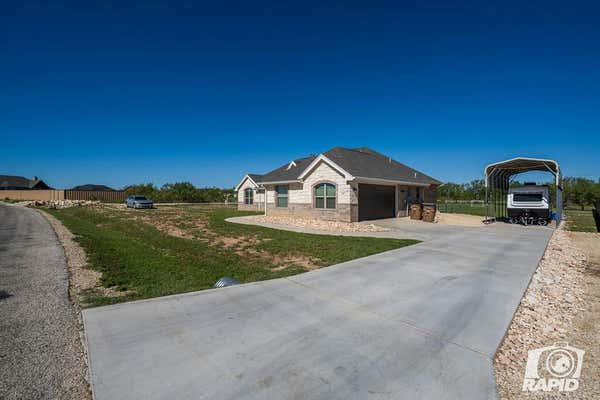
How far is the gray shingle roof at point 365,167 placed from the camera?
18469mm

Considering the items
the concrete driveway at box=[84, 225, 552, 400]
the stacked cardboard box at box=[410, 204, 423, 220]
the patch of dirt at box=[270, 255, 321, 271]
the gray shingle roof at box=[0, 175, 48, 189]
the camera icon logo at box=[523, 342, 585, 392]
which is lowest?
the camera icon logo at box=[523, 342, 585, 392]

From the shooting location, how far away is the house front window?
21719mm

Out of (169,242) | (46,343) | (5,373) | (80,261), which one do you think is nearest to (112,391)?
(5,373)

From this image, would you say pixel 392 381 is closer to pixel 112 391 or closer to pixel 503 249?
pixel 112 391

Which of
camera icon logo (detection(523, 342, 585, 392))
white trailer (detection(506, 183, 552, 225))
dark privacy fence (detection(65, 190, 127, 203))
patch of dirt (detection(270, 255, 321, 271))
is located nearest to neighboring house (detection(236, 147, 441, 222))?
white trailer (detection(506, 183, 552, 225))

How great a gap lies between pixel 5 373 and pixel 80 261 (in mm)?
5275

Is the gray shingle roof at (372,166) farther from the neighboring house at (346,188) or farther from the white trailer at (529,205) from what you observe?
the white trailer at (529,205)

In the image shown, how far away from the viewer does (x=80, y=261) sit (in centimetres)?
723

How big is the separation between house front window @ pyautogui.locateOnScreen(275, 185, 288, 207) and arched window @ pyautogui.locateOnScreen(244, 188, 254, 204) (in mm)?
8167

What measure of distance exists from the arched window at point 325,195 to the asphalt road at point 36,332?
13.7m

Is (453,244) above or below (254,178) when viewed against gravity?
below

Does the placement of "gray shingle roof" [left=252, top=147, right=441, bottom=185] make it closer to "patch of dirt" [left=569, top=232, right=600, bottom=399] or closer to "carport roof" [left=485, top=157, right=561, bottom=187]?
"carport roof" [left=485, top=157, right=561, bottom=187]

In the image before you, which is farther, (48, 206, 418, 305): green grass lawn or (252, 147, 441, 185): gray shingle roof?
(252, 147, 441, 185): gray shingle roof

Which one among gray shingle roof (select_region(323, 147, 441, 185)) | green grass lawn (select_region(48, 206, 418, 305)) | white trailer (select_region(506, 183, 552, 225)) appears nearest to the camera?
green grass lawn (select_region(48, 206, 418, 305))
